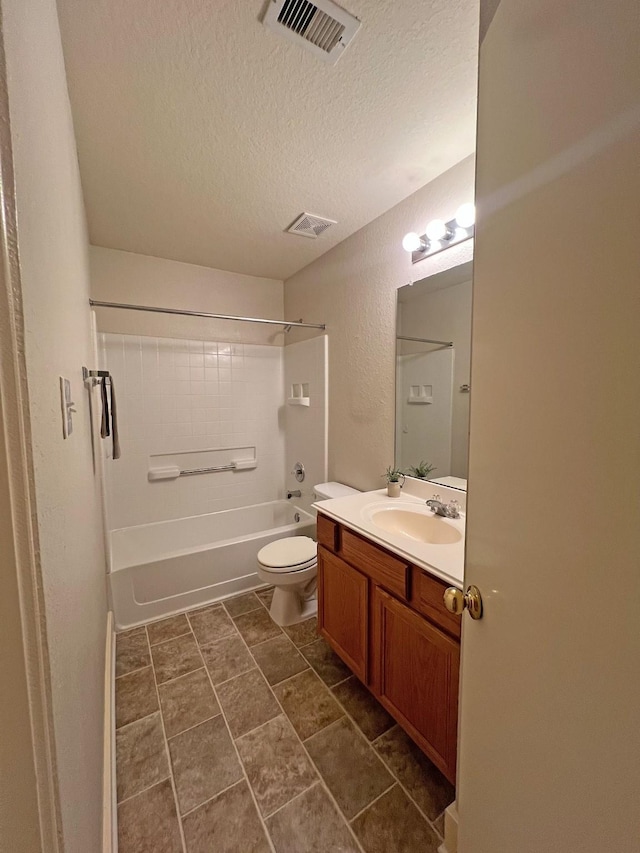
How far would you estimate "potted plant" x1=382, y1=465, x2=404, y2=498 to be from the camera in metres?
1.86

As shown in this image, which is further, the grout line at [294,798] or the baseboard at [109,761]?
the grout line at [294,798]

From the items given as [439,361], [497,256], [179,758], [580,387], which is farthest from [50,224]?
[179,758]

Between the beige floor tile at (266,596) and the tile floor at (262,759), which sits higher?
the tile floor at (262,759)

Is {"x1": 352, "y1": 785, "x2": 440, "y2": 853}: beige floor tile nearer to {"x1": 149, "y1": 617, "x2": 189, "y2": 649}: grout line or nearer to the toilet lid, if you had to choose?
the toilet lid

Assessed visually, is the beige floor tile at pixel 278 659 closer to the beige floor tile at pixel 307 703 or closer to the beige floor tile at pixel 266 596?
the beige floor tile at pixel 307 703

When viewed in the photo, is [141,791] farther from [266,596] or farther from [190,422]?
[190,422]

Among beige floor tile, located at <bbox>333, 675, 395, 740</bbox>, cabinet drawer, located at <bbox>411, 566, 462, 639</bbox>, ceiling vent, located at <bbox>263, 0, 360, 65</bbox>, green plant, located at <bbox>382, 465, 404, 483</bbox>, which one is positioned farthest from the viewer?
green plant, located at <bbox>382, 465, 404, 483</bbox>

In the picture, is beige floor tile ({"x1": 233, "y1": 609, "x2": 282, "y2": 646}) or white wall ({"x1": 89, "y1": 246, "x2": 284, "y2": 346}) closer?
beige floor tile ({"x1": 233, "y1": 609, "x2": 282, "y2": 646})

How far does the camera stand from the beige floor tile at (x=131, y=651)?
5.79 ft

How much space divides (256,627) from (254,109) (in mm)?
2551

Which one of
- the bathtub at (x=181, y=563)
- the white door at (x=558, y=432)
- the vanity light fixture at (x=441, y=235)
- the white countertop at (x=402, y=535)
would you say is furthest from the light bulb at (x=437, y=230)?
the bathtub at (x=181, y=563)

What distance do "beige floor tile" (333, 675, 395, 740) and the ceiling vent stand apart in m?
2.49

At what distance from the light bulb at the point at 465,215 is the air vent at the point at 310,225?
0.84 m

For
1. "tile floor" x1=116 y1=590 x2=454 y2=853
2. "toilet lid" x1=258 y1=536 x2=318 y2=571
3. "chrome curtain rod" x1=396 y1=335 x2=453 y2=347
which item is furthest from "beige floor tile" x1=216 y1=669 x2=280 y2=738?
"chrome curtain rod" x1=396 y1=335 x2=453 y2=347
